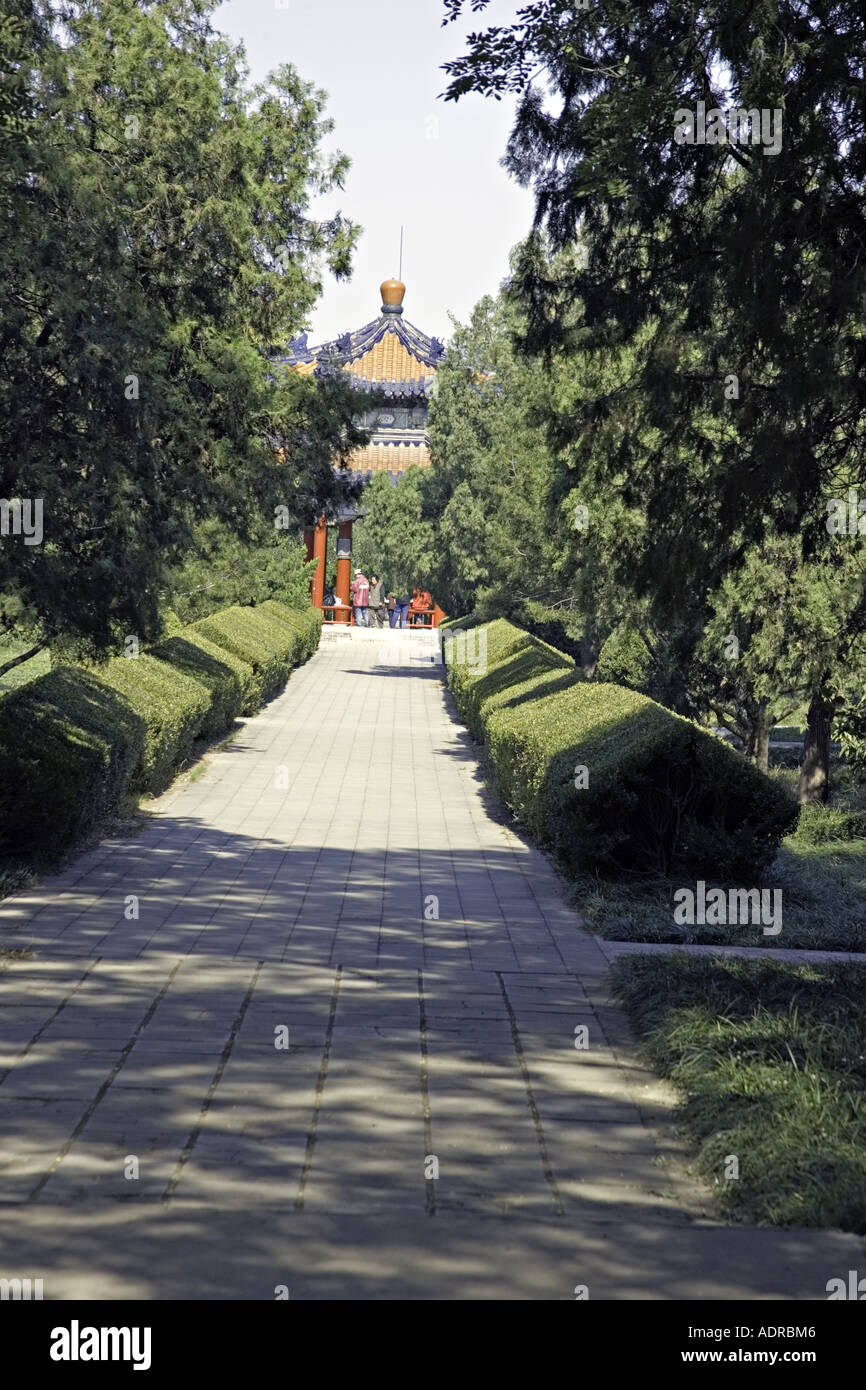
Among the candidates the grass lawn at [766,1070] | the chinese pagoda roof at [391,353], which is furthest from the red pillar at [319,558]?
the grass lawn at [766,1070]

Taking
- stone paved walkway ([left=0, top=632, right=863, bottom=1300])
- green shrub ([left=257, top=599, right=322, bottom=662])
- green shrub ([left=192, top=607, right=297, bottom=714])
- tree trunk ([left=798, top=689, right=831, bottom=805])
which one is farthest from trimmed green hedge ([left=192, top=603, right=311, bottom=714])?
stone paved walkway ([left=0, top=632, right=863, bottom=1300])

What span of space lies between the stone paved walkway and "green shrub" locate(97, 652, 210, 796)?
3.06 m

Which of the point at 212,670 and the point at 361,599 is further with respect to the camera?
Answer: the point at 361,599

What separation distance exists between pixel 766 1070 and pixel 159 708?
10.3 metres

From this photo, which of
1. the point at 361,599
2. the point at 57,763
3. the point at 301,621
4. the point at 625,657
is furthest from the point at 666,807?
the point at 361,599

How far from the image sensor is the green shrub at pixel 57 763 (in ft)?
35.4

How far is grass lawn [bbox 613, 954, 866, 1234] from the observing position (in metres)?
4.90

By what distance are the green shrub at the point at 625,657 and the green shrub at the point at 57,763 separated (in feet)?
33.0

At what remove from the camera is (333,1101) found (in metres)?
5.88

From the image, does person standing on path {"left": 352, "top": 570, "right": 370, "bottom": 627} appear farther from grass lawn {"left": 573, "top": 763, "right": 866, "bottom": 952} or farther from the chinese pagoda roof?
grass lawn {"left": 573, "top": 763, "right": 866, "bottom": 952}

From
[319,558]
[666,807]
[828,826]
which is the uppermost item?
[319,558]

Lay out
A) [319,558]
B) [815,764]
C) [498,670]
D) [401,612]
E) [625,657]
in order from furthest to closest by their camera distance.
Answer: [401,612] → [319,558] → [625,657] → [498,670] → [815,764]

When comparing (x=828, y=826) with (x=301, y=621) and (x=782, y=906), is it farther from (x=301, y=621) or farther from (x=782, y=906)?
(x=301, y=621)

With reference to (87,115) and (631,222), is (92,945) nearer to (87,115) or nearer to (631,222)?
(631,222)
